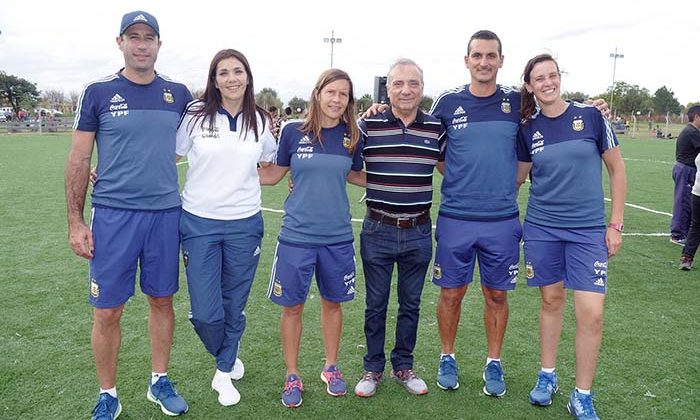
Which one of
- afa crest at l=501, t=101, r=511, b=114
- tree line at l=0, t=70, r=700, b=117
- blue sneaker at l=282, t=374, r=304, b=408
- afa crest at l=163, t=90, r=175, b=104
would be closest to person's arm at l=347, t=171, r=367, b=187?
afa crest at l=501, t=101, r=511, b=114

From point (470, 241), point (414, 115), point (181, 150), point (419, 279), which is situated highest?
point (414, 115)

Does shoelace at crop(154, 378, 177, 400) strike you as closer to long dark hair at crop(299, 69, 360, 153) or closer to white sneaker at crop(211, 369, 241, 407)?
white sneaker at crop(211, 369, 241, 407)

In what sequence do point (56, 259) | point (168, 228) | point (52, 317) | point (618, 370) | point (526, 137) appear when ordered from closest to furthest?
point (168, 228) < point (526, 137) < point (618, 370) < point (52, 317) < point (56, 259)

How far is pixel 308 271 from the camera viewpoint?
3.38 metres

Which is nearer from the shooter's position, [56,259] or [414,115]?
[414,115]

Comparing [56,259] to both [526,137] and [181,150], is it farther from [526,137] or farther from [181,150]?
[526,137]

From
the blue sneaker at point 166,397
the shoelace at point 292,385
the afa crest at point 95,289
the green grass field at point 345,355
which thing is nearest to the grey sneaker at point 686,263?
the green grass field at point 345,355

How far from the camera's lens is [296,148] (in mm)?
3318

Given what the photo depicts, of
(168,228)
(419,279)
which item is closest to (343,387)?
(419,279)

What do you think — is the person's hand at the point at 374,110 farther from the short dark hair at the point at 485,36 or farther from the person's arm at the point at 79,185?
the person's arm at the point at 79,185

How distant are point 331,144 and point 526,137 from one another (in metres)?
1.19

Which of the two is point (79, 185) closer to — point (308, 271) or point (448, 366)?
point (308, 271)

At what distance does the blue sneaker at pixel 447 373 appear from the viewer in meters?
3.60

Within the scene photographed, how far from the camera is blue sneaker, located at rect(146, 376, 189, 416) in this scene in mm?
3252
